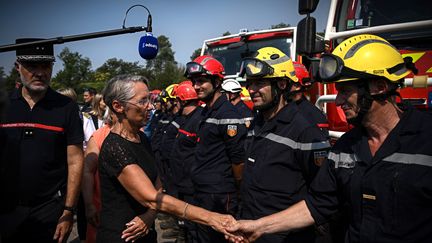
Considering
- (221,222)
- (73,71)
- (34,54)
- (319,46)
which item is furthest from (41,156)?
(73,71)

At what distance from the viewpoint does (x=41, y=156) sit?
293 centimetres

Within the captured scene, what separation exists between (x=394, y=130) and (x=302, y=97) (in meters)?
3.04

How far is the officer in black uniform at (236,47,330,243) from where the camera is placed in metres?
2.66

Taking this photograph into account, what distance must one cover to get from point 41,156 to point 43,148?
7 centimetres

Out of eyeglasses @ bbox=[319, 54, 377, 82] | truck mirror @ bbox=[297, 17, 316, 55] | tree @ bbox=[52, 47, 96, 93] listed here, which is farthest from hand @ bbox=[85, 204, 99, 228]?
tree @ bbox=[52, 47, 96, 93]

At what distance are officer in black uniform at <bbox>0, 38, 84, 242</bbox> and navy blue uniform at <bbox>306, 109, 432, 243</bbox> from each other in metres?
2.32

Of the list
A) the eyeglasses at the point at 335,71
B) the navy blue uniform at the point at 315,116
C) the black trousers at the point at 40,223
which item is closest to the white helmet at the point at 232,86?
the navy blue uniform at the point at 315,116

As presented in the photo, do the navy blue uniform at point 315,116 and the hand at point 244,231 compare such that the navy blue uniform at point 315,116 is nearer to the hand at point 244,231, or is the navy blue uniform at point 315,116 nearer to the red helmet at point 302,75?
the red helmet at point 302,75

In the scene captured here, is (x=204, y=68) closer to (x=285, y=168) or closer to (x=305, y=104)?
(x=305, y=104)

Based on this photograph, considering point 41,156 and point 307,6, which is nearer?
point 41,156

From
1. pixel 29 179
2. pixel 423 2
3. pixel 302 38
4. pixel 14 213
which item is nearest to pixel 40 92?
pixel 29 179

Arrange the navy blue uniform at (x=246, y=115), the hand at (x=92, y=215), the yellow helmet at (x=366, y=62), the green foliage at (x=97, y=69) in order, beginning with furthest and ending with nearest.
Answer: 1. the green foliage at (x=97, y=69)
2. the navy blue uniform at (x=246, y=115)
3. the hand at (x=92, y=215)
4. the yellow helmet at (x=366, y=62)

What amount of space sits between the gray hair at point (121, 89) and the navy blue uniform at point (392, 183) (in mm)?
1644

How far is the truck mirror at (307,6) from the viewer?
10.1ft
